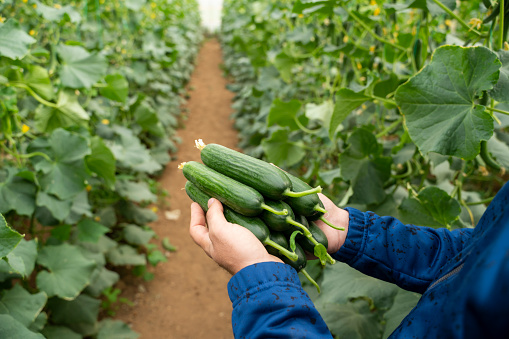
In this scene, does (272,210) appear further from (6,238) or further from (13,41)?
(13,41)

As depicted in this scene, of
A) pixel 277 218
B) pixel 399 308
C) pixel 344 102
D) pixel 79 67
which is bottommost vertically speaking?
pixel 399 308

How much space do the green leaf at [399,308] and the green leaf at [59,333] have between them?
77.1 inches

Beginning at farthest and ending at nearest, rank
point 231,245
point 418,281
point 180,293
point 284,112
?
point 180,293 < point 284,112 < point 418,281 < point 231,245

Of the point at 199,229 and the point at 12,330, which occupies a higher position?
the point at 199,229

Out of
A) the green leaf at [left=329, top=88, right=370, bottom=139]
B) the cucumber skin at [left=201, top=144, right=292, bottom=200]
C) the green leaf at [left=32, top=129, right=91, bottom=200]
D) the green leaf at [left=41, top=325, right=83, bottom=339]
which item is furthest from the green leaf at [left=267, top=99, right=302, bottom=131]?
the green leaf at [left=41, top=325, right=83, bottom=339]

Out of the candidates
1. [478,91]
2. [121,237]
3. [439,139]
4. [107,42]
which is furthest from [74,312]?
[107,42]

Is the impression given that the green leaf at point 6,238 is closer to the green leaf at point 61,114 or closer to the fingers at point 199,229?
the fingers at point 199,229

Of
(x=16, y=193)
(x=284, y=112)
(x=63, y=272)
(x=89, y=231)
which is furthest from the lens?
(x=284, y=112)

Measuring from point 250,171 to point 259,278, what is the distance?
445 millimetres

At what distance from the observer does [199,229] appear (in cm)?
141

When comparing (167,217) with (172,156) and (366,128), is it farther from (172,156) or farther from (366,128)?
(366,128)

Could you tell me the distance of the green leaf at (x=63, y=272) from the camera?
2350mm

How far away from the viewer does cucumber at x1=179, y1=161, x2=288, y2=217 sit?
4.25 feet

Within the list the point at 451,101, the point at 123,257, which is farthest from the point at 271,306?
the point at 123,257
